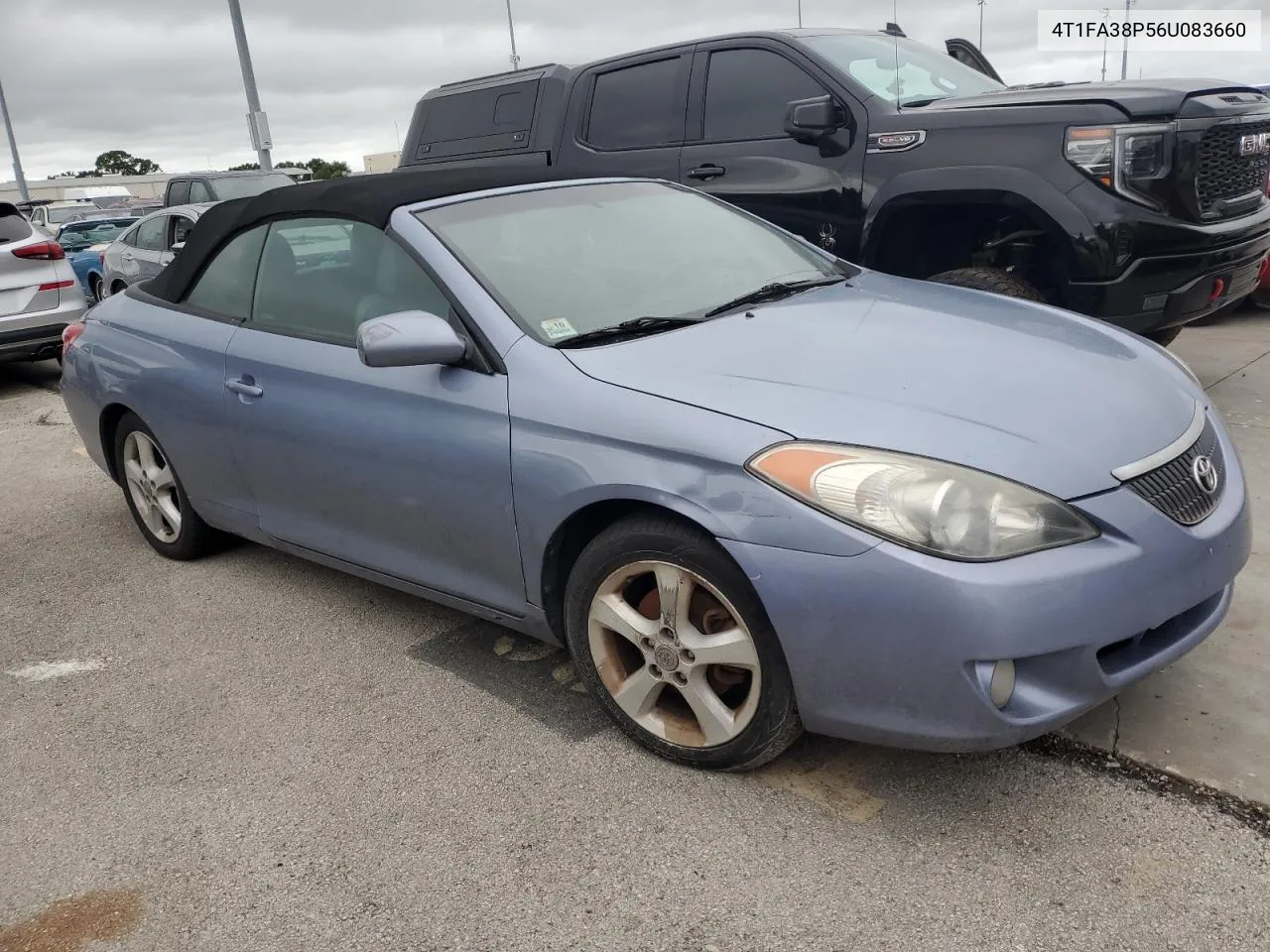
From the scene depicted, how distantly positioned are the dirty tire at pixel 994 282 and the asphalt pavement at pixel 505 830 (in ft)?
6.20

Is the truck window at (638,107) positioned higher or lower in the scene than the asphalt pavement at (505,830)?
higher

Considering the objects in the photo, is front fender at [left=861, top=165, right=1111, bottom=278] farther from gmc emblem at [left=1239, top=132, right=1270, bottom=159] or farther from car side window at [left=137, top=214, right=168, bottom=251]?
car side window at [left=137, top=214, right=168, bottom=251]

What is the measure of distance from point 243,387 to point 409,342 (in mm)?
1117

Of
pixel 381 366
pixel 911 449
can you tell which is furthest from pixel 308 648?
pixel 911 449

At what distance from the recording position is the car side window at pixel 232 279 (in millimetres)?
3982

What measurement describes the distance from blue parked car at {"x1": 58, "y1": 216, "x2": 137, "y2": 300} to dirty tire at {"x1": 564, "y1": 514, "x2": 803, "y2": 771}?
499 inches

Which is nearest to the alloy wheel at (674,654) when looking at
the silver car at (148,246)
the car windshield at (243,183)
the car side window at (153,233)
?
the silver car at (148,246)

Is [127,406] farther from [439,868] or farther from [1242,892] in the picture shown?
[1242,892]

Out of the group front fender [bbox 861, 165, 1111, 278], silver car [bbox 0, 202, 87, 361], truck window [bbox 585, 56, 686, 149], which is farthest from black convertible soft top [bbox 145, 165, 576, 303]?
silver car [bbox 0, 202, 87, 361]

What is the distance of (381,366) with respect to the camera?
3.05 m

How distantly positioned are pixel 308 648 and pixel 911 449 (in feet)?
7.53

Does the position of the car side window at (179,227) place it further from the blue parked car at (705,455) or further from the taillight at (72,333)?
the blue parked car at (705,455)

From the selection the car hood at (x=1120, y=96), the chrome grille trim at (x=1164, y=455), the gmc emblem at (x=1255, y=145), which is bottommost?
the chrome grille trim at (x=1164, y=455)

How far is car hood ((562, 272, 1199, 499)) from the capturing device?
241cm
